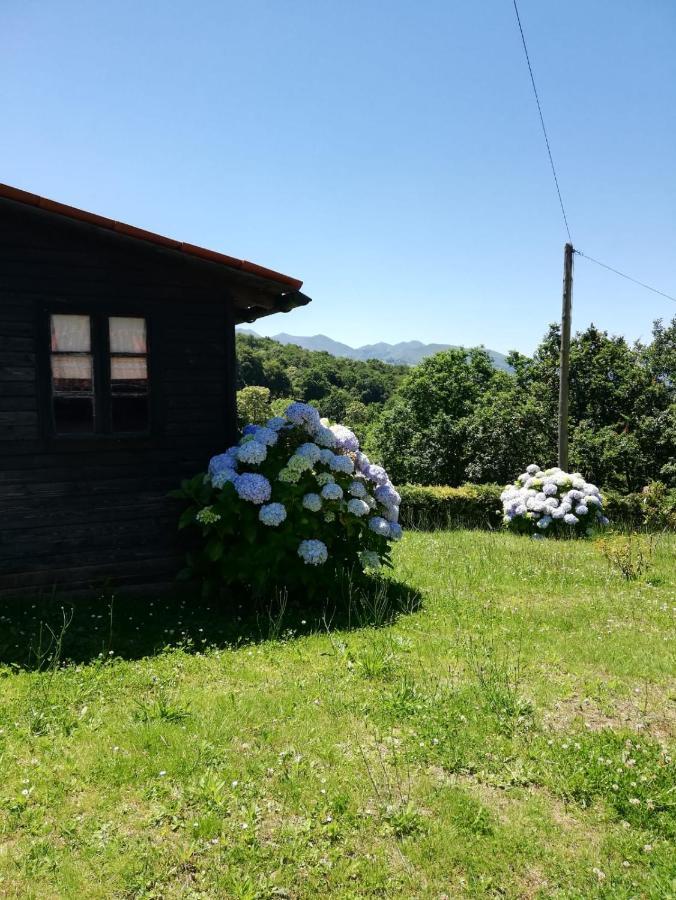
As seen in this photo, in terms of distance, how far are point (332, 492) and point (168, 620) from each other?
233cm

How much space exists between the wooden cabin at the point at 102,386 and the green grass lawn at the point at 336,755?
36.4 inches

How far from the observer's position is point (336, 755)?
4.39 metres

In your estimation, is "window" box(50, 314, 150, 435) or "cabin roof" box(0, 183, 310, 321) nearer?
"cabin roof" box(0, 183, 310, 321)

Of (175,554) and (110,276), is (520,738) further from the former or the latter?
(110,276)

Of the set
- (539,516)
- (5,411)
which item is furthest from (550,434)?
(5,411)

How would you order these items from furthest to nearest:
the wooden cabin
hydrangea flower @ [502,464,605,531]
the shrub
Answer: the shrub → hydrangea flower @ [502,464,605,531] → the wooden cabin

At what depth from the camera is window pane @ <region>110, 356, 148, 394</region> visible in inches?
319

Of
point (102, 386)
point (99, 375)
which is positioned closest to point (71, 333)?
point (99, 375)

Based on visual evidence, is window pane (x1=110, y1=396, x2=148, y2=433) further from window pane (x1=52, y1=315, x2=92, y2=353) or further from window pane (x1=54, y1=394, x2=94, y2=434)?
window pane (x1=52, y1=315, x2=92, y2=353)

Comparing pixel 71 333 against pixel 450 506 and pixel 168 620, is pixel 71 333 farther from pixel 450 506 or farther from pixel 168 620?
pixel 450 506

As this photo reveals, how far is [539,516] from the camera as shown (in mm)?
14766

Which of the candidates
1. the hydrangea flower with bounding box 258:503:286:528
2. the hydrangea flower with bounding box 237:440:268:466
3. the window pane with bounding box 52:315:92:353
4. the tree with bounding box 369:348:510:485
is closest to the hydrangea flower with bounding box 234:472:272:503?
the hydrangea flower with bounding box 258:503:286:528

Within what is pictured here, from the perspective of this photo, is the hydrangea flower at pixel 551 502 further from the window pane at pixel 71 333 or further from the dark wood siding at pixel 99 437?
the window pane at pixel 71 333

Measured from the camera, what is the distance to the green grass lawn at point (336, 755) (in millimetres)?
3371
